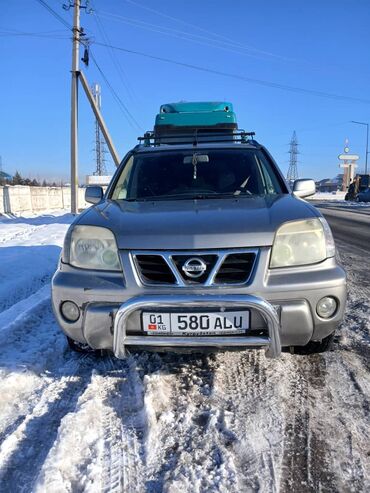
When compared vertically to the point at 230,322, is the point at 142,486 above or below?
below

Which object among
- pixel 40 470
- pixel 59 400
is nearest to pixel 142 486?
pixel 40 470

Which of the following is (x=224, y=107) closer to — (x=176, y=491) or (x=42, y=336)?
(x=42, y=336)

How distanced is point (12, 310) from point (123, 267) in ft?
7.10

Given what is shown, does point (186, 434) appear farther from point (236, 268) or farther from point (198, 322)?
point (236, 268)

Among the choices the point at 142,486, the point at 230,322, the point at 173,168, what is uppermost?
the point at 173,168

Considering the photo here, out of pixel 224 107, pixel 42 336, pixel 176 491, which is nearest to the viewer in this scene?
pixel 176 491

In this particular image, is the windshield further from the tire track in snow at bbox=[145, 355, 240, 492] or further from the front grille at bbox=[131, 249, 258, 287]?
the tire track in snow at bbox=[145, 355, 240, 492]

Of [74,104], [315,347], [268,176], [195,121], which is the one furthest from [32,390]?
[74,104]

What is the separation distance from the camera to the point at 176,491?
1.88 m

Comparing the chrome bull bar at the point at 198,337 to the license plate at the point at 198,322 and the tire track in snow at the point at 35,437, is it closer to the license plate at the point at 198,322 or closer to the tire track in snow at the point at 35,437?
the license plate at the point at 198,322

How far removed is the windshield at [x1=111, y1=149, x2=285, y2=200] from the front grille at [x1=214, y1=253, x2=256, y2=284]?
1342 mm

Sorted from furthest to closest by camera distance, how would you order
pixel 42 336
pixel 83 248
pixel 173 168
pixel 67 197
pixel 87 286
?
pixel 67 197
pixel 173 168
pixel 42 336
pixel 83 248
pixel 87 286

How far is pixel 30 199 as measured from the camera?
22828mm

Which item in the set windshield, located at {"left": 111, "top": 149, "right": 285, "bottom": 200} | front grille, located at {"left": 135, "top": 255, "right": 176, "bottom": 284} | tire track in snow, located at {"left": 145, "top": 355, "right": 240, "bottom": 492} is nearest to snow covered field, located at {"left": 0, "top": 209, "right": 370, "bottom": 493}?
tire track in snow, located at {"left": 145, "top": 355, "right": 240, "bottom": 492}
